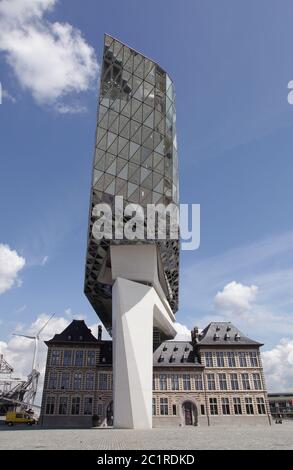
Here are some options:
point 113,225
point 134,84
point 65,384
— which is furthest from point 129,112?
point 65,384

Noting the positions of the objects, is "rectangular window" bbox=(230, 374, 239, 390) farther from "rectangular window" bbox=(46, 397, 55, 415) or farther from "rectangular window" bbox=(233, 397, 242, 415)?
"rectangular window" bbox=(46, 397, 55, 415)

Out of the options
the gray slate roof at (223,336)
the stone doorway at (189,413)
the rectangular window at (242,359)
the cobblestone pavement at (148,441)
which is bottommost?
the cobblestone pavement at (148,441)

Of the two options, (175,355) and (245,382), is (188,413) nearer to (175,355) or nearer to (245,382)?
(175,355)

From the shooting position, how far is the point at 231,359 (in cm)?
6456

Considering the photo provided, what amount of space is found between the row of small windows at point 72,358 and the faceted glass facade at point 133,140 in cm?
2310

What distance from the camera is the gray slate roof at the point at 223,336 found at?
214 feet

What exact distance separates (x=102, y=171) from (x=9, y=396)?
87039 mm

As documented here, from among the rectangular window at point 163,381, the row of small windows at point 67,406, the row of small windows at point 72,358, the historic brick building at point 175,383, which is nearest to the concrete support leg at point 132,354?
the historic brick building at point 175,383

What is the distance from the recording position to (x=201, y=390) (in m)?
62.5

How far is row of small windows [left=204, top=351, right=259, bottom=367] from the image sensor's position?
64375 mm

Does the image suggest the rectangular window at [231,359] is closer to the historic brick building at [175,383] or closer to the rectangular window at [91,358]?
the historic brick building at [175,383]

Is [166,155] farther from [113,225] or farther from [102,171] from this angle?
[113,225]

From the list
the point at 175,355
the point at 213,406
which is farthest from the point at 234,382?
the point at 175,355

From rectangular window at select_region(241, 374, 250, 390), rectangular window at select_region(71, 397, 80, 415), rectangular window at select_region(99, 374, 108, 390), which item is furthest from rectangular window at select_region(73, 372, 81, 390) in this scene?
rectangular window at select_region(241, 374, 250, 390)
